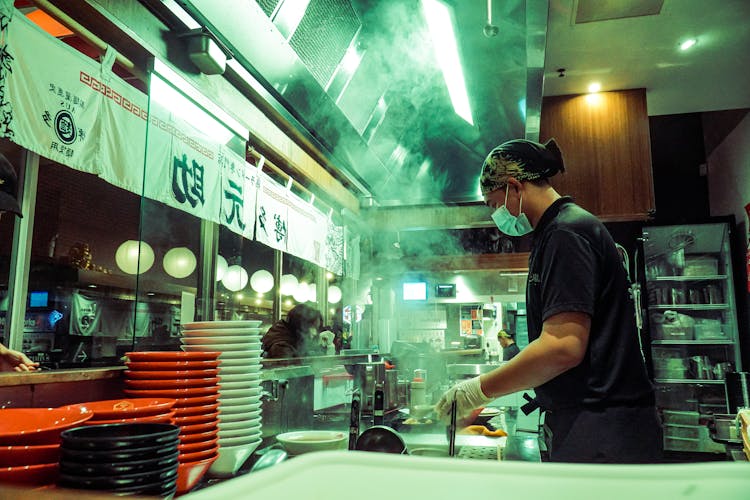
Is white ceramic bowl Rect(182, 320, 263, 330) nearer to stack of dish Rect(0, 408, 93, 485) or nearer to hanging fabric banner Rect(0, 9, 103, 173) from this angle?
stack of dish Rect(0, 408, 93, 485)

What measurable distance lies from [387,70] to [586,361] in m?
3.28

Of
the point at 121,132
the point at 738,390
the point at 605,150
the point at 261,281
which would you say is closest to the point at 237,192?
the point at 121,132

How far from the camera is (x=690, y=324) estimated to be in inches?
250

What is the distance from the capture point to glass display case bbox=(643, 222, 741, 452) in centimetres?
622

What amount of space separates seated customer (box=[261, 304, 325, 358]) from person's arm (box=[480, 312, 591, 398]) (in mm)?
3515

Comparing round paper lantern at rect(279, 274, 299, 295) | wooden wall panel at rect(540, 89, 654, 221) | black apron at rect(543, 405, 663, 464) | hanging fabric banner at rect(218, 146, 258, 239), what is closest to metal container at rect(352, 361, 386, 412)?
black apron at rect(543, 405, 663, 464)

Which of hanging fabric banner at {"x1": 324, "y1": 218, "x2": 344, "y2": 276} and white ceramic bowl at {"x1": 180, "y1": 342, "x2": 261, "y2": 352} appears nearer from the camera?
white ceramic bowl at {"x1": 180, "y1": 342, "x2": 261, "y2": 352}

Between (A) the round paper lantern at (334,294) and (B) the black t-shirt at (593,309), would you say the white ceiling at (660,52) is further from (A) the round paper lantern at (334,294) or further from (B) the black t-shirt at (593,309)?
(A) the round paper lantern at (334,294)

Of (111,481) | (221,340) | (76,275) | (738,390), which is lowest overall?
(738,390)

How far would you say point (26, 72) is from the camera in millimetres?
2350

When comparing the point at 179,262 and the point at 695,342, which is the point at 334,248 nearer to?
the point at 179,262

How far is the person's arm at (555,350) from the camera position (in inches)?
66.1

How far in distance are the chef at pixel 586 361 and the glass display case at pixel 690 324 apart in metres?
4.87

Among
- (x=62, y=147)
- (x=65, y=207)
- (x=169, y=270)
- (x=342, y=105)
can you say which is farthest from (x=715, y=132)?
(x=65, y=207)
